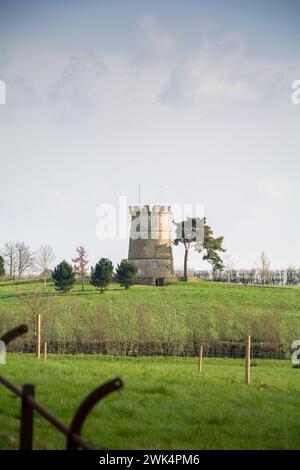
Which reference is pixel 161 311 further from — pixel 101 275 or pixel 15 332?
pixel 15 332

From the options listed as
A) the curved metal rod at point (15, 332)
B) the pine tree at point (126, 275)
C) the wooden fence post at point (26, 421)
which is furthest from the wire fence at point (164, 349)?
the wooden fence post at point (26, 421)

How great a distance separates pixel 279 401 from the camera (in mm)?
13844

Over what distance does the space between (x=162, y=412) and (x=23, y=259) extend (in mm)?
83333

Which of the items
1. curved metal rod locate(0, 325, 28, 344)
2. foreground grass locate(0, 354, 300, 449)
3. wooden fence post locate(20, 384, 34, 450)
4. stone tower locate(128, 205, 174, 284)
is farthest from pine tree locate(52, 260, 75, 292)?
wooden fence post locate(20, 384, 34, 450)

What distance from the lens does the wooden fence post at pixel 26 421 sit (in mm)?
4824

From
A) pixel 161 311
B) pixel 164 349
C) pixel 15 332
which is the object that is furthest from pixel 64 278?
pixel 15 332

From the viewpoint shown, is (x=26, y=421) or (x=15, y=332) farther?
(x=15, y=332)

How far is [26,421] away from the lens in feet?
16.6

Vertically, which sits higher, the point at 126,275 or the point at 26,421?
the point at 126,275

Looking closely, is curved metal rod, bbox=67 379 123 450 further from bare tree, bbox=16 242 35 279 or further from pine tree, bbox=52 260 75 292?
bare tree, bbox=16 242 35 279

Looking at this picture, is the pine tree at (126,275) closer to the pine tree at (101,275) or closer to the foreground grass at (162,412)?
the pine tree at (101,275)

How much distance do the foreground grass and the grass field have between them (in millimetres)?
24484

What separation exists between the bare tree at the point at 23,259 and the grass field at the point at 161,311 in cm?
1293
